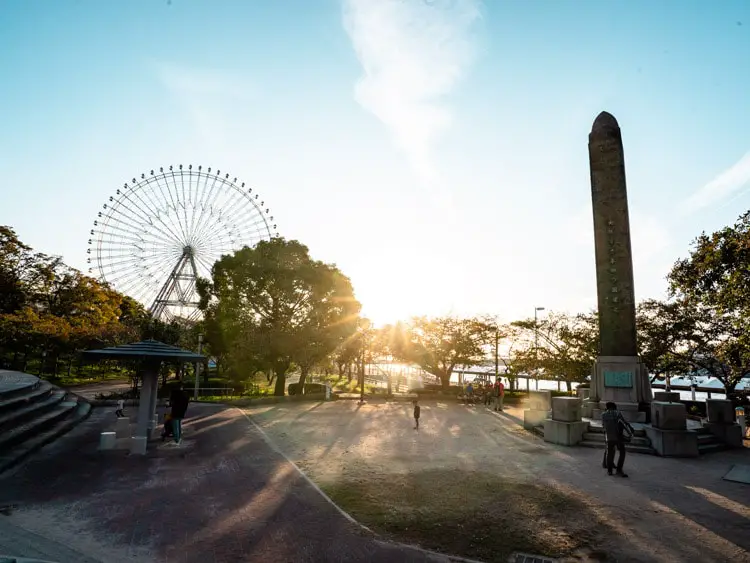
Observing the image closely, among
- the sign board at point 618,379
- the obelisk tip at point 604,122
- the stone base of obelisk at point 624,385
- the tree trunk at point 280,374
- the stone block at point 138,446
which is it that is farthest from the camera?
the tree trunk at point 280,374

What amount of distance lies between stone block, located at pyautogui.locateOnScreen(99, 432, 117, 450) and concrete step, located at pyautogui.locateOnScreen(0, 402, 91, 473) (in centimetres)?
138

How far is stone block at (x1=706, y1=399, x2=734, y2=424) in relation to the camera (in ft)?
48.1

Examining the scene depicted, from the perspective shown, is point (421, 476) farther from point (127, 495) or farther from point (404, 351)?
point (404, 351)

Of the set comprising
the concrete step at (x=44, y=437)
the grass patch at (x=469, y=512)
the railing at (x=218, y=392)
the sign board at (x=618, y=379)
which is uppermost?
the sign board at (x=618, y=379)

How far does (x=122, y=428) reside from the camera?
14.3m

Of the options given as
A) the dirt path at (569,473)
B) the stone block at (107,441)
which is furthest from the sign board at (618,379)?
the stone block at (107,441)

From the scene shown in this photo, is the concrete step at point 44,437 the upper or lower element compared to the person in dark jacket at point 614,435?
lower

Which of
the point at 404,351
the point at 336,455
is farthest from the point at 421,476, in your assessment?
the point at 404,351

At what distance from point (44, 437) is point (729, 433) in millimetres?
21905

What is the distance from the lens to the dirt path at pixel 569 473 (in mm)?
6574

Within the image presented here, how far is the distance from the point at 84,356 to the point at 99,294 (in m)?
32.4

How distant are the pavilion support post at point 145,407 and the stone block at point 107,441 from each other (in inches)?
24.5

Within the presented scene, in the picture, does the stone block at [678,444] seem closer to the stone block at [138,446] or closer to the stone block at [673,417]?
the stone block at [673,417]

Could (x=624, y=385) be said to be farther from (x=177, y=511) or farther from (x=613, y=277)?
(x=177, y=511)
